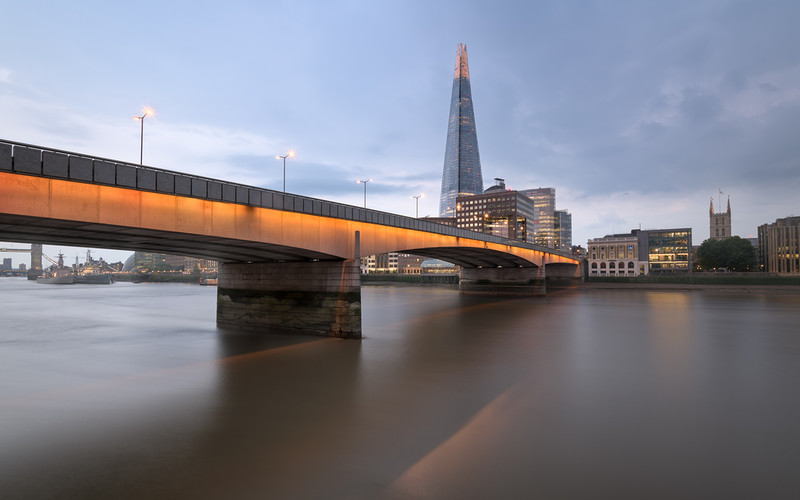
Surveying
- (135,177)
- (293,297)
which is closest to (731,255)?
(293,297)

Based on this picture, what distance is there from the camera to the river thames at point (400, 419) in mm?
8312

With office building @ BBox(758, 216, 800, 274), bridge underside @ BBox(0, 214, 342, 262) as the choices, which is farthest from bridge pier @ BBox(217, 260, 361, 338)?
office building @ BBox(758, 216, 800, 274)

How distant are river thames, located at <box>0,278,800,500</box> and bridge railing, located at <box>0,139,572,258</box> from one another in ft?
27.4

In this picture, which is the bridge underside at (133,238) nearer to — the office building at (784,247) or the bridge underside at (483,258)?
the bridge underside at (483,258)

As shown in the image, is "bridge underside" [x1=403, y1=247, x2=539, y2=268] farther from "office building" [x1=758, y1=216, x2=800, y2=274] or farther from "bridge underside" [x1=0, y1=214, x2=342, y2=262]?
"office building" [x1=758, y1=216, x2=800, y2=274]

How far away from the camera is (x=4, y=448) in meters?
9.97

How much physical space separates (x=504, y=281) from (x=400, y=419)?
2605 inches

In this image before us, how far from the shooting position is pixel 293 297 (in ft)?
93.6

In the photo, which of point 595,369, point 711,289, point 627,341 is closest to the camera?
point 595,369

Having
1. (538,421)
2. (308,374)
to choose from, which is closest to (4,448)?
(308,374)

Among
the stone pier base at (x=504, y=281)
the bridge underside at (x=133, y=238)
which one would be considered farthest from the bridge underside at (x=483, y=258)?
the bridge underside at (x=133, y=238)

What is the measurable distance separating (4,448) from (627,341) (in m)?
30.6

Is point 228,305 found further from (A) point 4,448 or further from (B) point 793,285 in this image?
(B) point 793,285

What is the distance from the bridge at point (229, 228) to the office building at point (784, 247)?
172 m
